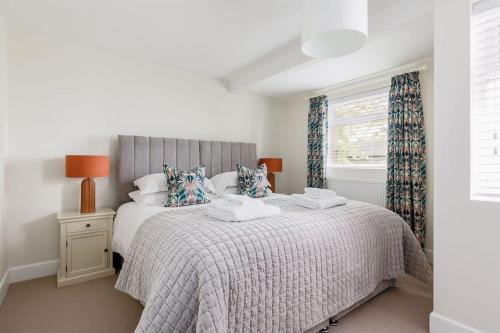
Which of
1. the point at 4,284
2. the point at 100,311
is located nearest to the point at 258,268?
the point at 100,311

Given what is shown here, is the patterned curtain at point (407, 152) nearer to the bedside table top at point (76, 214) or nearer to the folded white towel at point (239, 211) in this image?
the folded white towel at point (239, 211)

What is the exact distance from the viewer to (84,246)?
259cm

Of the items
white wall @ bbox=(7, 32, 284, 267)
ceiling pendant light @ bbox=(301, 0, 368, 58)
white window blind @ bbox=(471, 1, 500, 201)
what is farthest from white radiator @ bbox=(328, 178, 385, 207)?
white wall @ bbox=(7, 32, 284, 267)

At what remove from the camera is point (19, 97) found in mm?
2631

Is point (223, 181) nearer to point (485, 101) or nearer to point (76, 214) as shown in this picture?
point (76, 214)

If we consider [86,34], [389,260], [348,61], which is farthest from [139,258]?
[348,61]

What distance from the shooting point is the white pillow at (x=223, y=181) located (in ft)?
11.0

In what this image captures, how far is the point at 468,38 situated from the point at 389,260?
1.69 metres

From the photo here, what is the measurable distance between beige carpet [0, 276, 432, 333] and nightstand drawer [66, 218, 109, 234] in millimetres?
512

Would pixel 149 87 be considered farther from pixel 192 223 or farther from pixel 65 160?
pixel 192 223

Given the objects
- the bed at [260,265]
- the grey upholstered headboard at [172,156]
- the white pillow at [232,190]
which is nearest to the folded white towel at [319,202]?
the bed at [260,265]

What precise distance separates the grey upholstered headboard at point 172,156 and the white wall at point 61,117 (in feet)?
0.70

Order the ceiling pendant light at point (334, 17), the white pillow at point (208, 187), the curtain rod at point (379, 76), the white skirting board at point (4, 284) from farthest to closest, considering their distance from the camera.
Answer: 1. the white pillow at point (208, 187)
2. the curtain rod at point (379, 76)
3. the white skirting board at point (4, 284)
4. the ceiling pendant light at point (334, 17)

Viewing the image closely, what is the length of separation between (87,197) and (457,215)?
3.14 metres
